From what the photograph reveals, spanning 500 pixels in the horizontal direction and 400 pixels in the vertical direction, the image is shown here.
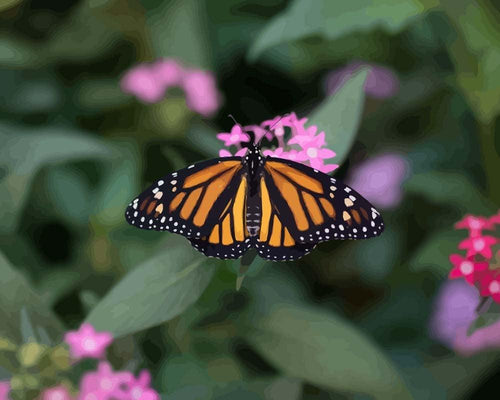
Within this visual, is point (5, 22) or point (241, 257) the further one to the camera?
point (5, 22)

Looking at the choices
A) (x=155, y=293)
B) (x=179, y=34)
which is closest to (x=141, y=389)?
(x=155, y=293)

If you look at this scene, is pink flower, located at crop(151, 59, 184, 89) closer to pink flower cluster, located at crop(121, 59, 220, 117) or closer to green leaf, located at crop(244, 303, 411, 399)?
pink flower cluster, located at crop(121, 59, 220, 117)

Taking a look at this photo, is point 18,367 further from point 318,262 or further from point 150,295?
point 318,262

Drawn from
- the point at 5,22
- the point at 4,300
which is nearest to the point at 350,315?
the point at 4,300

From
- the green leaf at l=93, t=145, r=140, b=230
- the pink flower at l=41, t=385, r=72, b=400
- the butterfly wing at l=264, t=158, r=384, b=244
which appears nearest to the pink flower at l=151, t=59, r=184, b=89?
the green leaf at l=93, t=145, r=140, b=230

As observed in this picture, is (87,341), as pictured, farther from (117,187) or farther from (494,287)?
(494,287)

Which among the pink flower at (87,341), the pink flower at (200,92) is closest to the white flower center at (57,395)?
the pink flower at (87,341)
